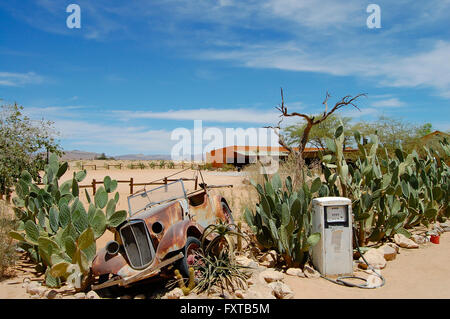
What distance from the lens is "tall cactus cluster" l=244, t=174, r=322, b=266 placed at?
581cm

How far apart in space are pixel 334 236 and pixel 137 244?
9.60ft

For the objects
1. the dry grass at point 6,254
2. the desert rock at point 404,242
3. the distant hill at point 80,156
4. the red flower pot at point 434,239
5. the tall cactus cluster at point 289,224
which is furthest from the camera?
the distant hill at point 80,156

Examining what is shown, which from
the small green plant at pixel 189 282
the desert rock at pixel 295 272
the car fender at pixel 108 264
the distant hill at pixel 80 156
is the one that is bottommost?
the desert rock at pixel 295 272

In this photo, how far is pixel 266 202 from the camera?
20.4ft

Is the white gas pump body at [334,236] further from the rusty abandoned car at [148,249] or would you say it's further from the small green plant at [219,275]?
the rusty abandoned car at [148,249]

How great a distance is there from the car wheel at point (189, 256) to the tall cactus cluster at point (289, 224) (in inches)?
53.6

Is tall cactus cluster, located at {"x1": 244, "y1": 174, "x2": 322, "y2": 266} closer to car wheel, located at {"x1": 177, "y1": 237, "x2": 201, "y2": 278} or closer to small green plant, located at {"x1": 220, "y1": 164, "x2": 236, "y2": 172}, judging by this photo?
car wheel, located at {"x1": 177, "y1": 237, "x2": 201, "y2": 278}

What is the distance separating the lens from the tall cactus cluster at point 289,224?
229 inches

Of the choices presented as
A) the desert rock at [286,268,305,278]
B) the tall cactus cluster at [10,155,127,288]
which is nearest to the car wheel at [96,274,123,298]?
the tall cactus cluster at [10,155,127,288]

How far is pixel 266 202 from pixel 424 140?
874 inches

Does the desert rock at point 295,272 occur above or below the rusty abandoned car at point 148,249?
below

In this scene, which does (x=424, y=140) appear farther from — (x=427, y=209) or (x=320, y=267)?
(x=320, y=267)

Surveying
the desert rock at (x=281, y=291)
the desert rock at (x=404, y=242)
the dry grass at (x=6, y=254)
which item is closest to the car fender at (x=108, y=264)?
the dry grass at (x=6, y=254)

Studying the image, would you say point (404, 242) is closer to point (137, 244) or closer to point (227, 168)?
point (137, 244)
